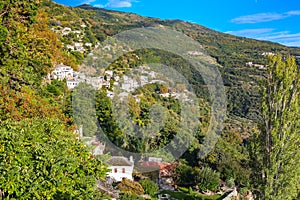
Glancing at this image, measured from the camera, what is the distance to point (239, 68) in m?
62.4

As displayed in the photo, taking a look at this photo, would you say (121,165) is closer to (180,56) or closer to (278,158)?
(278,158)

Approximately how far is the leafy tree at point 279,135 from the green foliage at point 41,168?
4968 millimetres

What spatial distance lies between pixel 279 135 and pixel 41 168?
625 centimetres

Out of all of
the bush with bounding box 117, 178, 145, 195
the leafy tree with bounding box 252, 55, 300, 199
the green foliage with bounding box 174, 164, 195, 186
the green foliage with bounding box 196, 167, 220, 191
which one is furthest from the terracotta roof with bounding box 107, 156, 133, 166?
the leafy tree with bounding box 252, 55, 300, 199

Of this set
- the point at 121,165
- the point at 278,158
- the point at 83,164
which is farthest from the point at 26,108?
the point at 121,165

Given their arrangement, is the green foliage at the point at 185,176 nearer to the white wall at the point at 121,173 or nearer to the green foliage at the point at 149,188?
the white wall at the point at 121,173

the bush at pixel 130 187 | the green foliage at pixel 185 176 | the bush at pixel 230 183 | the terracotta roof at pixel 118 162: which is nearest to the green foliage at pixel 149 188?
the bush at pixel 130 187

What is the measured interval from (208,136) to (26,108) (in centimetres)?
2197

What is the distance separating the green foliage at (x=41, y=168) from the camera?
12.5 ft

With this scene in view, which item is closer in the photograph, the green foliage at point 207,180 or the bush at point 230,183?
A: the green foliage at point 207,180

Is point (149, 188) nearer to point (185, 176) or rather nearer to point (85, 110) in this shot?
point (185, 176)

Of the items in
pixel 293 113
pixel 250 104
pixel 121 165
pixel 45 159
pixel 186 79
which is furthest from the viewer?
pixel 186 79

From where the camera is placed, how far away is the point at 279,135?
7.87m

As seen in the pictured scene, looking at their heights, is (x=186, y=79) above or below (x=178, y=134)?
above
